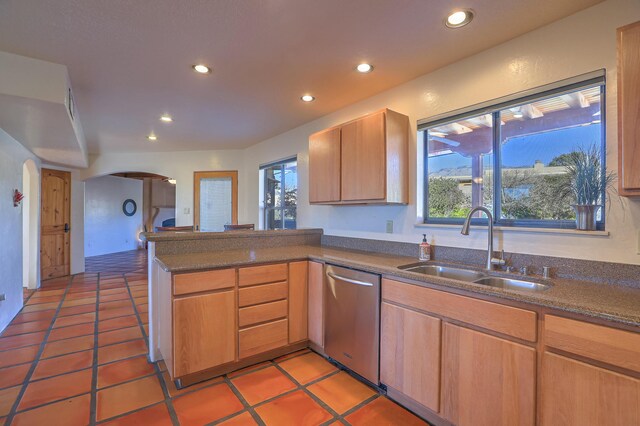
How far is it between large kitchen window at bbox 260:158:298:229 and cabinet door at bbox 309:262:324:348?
72.6 inches

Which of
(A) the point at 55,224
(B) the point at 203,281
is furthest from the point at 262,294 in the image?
(A) the point at 55,224

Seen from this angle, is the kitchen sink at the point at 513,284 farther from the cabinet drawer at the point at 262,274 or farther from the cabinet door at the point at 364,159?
the cabinet drawer at the point at 262,274

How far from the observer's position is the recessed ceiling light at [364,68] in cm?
236

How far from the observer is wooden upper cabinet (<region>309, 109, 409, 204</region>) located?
244 cm

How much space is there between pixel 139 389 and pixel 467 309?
2172mm

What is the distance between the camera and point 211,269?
2.10 meters

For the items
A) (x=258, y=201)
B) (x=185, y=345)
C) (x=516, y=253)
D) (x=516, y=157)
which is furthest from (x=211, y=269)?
(x=258, y=201)

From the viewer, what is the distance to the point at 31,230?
4.61 meters

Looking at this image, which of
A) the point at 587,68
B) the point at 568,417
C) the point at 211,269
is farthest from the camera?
the point at 211,269

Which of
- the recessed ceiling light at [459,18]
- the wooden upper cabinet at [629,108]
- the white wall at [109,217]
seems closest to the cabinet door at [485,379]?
the wooden upper cabinet at [629,108]

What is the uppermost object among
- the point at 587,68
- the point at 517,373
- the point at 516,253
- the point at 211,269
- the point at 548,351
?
the point at 587,68

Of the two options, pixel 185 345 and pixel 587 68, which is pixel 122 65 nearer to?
pixel 185 345

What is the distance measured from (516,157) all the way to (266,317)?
7.21 ft

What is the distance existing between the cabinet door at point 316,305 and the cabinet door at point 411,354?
2.08 feet
